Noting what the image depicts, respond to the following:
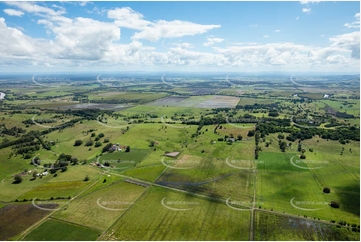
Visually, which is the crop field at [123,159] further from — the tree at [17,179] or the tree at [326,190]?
the tree at [326,190]

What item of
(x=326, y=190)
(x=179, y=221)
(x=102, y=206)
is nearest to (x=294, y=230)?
(x=326, y=190)

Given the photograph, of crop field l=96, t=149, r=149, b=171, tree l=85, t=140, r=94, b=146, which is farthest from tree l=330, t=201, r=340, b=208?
tree l=85, t=140, r=94, b=146

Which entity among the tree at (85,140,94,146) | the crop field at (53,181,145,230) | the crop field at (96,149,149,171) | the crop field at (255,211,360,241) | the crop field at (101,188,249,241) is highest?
the tree at (85,140,94,146)

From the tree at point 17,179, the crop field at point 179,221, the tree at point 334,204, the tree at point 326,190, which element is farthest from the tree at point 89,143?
the tree at point 334,204

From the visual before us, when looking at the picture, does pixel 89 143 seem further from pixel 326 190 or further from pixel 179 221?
pixel 326 190

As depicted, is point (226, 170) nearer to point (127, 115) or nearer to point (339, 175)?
point (339, 175)

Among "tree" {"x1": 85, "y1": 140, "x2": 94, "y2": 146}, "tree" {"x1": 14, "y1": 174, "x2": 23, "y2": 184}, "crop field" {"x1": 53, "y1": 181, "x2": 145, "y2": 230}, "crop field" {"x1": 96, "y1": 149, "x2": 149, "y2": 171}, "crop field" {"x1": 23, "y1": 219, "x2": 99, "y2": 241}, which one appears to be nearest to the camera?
"crop field" {"x1": 23, "y1": 219, "x2": 99, "y2": 241}

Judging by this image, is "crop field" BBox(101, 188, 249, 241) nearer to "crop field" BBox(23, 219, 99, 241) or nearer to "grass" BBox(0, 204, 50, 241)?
"crop field" BBox(23, 219, 99, 241)
